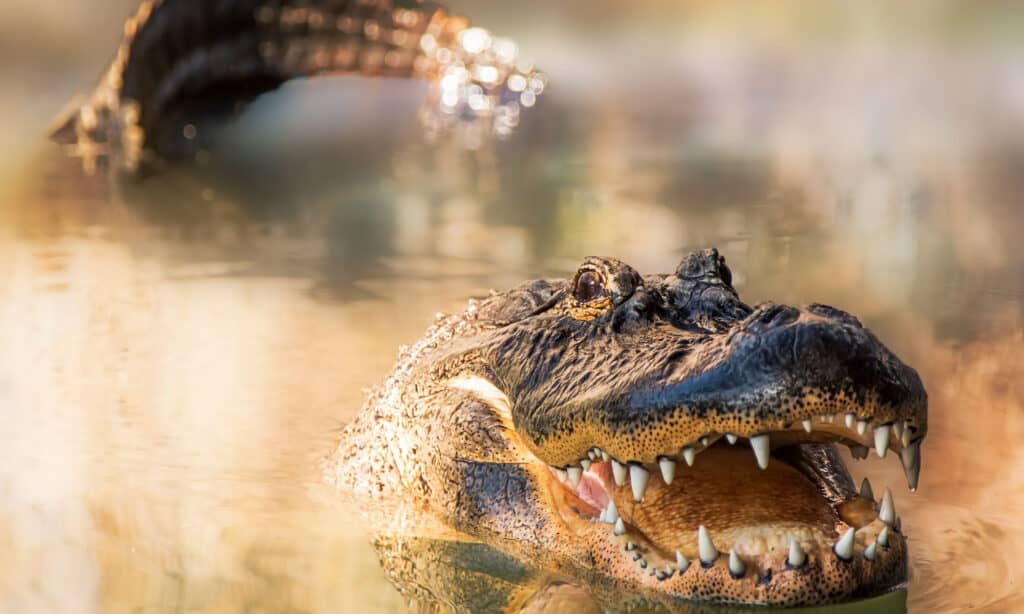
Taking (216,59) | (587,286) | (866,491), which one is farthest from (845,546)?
(216,59)

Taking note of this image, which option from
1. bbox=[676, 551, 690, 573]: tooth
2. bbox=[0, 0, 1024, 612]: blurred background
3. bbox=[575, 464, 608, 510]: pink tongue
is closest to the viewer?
bbox=[676, 551, 690, 573]: tooth

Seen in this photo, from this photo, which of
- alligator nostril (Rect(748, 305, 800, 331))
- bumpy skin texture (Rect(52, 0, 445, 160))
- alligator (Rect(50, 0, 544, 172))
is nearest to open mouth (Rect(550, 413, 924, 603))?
alligator nostril (Rect(748, 305, 800, 331))

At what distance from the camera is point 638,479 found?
3.09 meters

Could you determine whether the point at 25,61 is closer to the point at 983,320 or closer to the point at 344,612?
the point at 983,320

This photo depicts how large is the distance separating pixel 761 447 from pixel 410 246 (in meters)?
4.81

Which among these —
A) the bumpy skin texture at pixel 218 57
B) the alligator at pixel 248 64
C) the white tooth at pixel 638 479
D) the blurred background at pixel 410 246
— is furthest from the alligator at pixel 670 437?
the bumpy skin texture at pixel 218 57

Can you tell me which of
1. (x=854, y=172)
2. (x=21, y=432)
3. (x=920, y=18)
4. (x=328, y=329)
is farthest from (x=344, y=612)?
(x=920, y=18)

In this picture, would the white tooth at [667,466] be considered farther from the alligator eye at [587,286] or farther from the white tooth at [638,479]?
the alligator eye at [587,286]

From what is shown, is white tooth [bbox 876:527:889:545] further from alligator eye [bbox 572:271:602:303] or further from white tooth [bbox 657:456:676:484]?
alligator eye [bbox 572:271:602:303]

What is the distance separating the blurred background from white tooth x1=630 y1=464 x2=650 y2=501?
665 millimetres

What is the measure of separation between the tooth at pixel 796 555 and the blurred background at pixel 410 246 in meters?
0.39

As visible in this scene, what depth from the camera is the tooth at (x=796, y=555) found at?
117 inches

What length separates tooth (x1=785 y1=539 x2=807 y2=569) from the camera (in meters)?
2.96

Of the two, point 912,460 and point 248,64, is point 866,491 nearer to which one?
point 912,460
